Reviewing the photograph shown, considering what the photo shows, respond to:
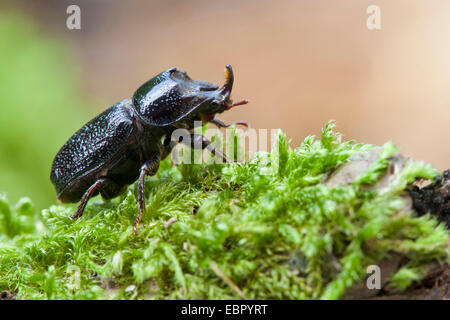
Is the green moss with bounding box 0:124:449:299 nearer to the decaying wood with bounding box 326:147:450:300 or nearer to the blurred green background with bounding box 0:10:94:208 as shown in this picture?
the decaying wood with bounding box 326:147:450:300

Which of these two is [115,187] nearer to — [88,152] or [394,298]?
[88,152]

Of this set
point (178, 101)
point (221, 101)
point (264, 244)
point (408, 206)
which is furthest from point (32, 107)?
point (408, 206)

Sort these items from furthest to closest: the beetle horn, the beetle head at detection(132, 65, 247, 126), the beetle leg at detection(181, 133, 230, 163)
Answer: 1. the beetle leg at detection(181, 133, 230, 163)
2. the beetle head at detection(132, 65, 247, 126)
3. the beetle horn

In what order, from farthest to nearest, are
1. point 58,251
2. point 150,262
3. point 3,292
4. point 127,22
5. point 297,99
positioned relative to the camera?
point 127,22 → point 297,99 → point 58,251 → point 3,292 → point 150,262

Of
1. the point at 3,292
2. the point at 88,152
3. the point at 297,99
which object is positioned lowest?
the point at 3,292

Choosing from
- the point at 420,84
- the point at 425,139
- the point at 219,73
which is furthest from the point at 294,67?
the point at 425,139

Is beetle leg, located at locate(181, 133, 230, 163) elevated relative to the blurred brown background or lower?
lower

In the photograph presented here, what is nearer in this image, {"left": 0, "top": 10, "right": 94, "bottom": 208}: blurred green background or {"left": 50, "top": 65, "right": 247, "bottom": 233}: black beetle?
{"left": 50, "top": 65, "right": 247, "bottom": 233}: black beetle

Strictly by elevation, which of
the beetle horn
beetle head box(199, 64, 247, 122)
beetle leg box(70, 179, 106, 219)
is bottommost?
beetle leg box(70, 179, 106, 219)

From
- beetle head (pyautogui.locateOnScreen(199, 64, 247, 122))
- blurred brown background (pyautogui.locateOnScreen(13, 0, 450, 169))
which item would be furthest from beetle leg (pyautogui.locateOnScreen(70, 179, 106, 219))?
blurred brown background (pyautogui.locateOnScreen(13, 0, 450, 169))
